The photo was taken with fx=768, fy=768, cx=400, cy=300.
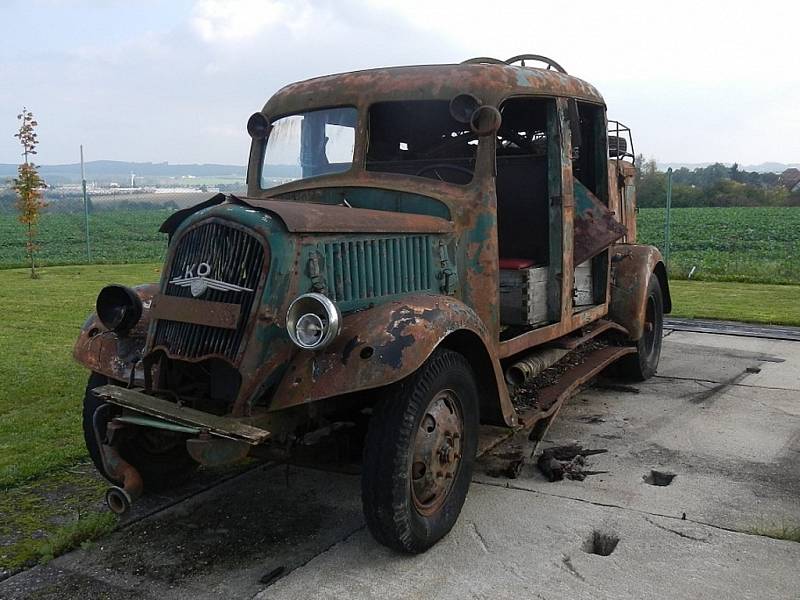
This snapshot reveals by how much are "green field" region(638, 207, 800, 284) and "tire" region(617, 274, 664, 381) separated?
820 cm

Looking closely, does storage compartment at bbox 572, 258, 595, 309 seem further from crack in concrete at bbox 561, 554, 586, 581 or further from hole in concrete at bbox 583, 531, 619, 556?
crack in concrete at bbox 561, 554, 586, 581

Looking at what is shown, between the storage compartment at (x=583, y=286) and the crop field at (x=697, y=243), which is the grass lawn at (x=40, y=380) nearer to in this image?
the storage compartment at (x=583, y=286)

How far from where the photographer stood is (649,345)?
7172mm

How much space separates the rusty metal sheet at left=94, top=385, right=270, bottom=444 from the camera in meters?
3.13

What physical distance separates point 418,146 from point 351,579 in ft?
8.74

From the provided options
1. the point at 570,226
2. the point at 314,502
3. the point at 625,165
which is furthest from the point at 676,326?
the point at 314,502

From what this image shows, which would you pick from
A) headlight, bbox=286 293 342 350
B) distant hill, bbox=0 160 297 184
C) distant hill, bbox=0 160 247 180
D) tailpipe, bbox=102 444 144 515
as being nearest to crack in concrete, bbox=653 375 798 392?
headlight, bbox=286 293 342 350

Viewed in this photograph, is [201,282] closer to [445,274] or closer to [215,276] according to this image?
[215,276]

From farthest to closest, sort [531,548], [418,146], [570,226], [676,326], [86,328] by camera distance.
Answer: [676,326] → [570,226] → [418,146] → [86,328] → [531,548]

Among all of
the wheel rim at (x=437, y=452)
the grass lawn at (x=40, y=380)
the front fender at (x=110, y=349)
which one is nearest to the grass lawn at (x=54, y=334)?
the grass lawn at (x=40, y=380)

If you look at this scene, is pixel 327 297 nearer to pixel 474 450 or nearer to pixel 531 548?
pixel 474 450

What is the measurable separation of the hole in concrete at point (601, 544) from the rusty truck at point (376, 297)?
0.65 m

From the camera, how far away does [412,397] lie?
11.3 feet

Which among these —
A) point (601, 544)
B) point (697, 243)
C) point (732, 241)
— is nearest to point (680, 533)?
point (601, 544)
